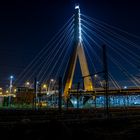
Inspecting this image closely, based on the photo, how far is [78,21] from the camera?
6812 centimetres
